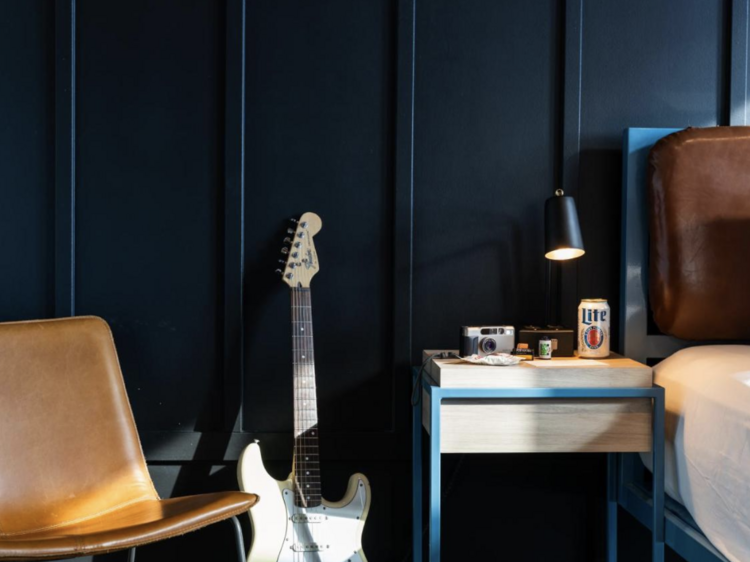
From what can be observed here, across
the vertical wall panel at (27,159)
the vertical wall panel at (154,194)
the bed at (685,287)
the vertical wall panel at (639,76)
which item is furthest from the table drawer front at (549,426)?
the vertical wall panel at (27,159)

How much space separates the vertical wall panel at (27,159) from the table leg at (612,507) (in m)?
1.73

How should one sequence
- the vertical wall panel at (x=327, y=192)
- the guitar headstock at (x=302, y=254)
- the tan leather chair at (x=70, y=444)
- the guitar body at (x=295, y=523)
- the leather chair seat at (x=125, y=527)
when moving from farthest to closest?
the vertical wall panel at (x=327, y=192) → the guitar headstock at (x=302, y=254) → the guitar body at (x=295, y=523) → the tan leather chair at (x=70, y=444) → the leather chair seat at (x=125, y=527)

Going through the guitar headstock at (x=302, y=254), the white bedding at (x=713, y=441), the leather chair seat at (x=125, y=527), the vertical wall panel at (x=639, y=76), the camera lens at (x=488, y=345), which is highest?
the vertical wall panel at (x=639, y=76)

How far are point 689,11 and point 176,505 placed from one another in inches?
79.8

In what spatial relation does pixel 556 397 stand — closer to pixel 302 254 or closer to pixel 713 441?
pixel 713 441

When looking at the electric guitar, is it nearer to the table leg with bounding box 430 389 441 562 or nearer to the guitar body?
the guitar body

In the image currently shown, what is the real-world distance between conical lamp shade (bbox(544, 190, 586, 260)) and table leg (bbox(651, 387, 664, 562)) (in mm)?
441

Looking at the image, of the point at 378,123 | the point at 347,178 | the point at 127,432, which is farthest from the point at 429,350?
the point at 127,432

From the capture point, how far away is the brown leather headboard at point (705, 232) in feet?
5.99

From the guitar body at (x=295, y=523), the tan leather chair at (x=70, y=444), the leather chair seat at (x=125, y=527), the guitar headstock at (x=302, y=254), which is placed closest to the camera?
the leather chair seat at (x=125, y=527)

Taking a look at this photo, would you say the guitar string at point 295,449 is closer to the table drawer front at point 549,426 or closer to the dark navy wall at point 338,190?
the dark navy wall at point 338,190

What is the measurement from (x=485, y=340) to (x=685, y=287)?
0.59 meters

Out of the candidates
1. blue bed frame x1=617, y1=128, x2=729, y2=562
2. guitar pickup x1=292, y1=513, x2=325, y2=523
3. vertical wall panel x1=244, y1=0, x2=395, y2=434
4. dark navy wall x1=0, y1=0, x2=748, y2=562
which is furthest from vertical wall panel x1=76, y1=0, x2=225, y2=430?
blue bed frame x1=617, y1=128, x2=729, y2=562

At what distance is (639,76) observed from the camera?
2027mm
